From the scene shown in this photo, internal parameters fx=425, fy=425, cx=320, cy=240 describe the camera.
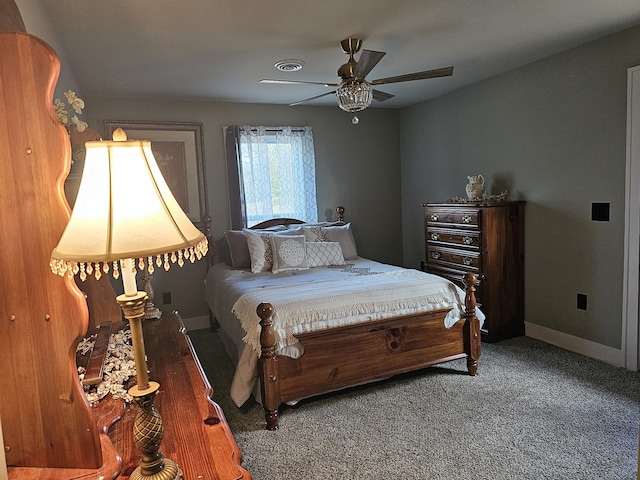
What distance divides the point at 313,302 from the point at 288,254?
122cm

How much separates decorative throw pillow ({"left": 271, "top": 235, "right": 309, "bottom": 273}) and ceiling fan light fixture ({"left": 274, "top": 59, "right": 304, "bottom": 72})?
1463 millimetres

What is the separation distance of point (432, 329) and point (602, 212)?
61.6 inches

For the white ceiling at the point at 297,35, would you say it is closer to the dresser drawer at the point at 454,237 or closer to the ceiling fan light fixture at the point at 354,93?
the ceiling fan light fixture at the point at 354,93

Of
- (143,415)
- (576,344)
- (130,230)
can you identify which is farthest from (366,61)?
(576,344)

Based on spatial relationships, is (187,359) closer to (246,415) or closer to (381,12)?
(246,415)

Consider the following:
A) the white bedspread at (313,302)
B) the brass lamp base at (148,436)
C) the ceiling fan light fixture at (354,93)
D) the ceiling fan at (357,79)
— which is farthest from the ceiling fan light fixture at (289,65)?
the brass lamp base at (148,436)

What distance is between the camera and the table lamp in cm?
81

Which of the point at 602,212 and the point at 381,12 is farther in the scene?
the point at 602,212

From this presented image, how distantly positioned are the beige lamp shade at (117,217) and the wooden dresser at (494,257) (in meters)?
3.25

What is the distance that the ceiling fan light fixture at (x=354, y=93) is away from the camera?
9.06ft

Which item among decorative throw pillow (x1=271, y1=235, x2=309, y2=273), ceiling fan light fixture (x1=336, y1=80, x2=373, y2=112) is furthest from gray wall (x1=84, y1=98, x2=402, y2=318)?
ceiling fan light fixture (x1=336, y1=80, x2=373, y2=112)

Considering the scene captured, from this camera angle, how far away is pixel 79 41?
2.65 m

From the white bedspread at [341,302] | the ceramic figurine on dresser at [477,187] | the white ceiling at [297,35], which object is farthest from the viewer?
the ceramic figurine on dresser at [477,187]

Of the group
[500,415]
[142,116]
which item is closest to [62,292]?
[500,415]
